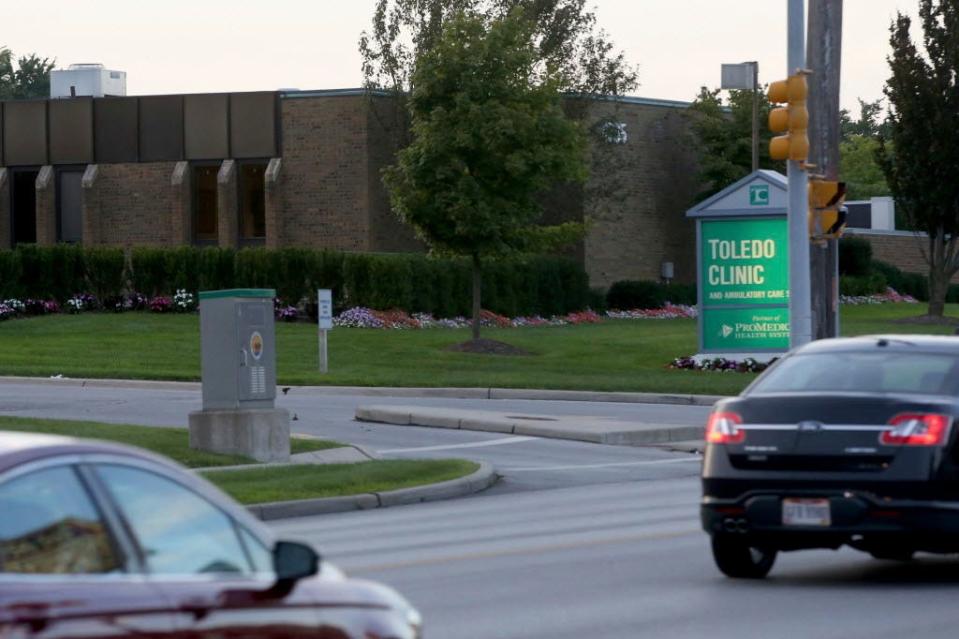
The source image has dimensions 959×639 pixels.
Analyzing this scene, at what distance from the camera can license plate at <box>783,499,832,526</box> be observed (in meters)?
11.3

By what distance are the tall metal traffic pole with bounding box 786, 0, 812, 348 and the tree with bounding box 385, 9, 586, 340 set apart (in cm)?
1755

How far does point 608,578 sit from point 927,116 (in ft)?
120

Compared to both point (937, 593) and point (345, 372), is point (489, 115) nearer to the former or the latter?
point (345, 372)

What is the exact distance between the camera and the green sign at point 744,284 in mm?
36344

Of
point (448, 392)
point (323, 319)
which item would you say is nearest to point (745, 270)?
point (448, 392)

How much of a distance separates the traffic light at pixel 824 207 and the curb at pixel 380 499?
5272 millimetres

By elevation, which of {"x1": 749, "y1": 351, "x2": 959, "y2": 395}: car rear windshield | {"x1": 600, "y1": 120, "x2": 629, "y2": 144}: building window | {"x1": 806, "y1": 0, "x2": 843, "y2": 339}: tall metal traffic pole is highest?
{"x1": 600, "y1": 120, "x2": 629, "y2": 144}: building window

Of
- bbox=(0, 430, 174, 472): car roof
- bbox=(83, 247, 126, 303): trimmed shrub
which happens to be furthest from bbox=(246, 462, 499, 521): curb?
bbox=(83, 247, 126, 303): trimmed shrub

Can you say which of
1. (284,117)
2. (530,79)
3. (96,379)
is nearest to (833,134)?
(96,379)

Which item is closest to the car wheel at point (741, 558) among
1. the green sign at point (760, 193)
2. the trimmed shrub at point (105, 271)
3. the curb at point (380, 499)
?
the curb at point (380, 499)

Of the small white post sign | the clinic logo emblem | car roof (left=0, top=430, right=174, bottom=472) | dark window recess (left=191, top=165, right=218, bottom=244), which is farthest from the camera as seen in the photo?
dark window recess (left=191, top=165, right=218, bottom=244)

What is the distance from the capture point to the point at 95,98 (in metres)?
56.7

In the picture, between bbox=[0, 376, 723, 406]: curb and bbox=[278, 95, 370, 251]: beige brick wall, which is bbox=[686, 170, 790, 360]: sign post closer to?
bbox=[0, 376, 723, 406]: curb

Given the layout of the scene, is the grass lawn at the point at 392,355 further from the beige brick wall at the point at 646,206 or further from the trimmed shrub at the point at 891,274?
the trimmed shrub at the point at 891,274
